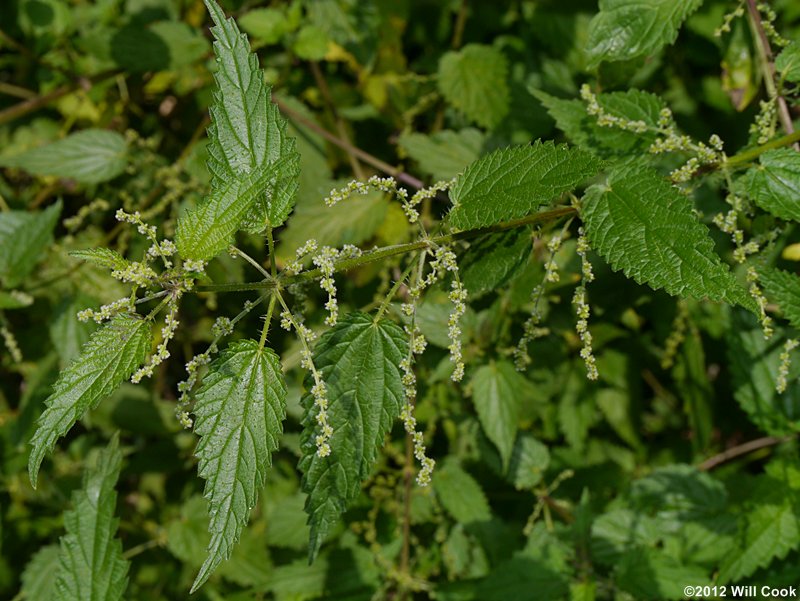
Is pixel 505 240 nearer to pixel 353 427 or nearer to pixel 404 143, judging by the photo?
pixel 353 427

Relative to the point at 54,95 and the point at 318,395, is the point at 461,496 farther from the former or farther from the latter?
the point at 54,95

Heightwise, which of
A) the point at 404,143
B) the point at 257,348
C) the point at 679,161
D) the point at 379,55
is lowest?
the point at 257,348

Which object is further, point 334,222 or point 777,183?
point 334,222

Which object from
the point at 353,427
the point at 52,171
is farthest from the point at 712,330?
the point at 52,171

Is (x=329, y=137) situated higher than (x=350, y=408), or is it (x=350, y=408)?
(x=329, y=137)

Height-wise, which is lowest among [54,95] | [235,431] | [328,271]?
[235,431]

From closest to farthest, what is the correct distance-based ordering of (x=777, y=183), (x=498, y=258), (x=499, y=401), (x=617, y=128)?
(x=777, y=183) → (x=498, y=258) → (x=617, y=128) → (x=499, y=401)

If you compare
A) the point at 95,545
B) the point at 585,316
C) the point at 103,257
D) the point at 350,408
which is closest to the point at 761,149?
the point at 585,316

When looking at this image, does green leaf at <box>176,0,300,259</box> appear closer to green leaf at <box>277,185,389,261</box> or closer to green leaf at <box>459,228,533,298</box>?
green leaf at <box>459,228,533,298</box>
